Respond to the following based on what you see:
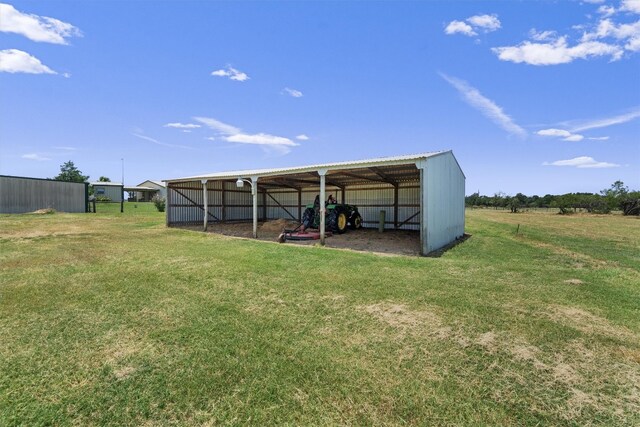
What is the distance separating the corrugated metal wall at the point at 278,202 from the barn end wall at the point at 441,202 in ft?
9.82

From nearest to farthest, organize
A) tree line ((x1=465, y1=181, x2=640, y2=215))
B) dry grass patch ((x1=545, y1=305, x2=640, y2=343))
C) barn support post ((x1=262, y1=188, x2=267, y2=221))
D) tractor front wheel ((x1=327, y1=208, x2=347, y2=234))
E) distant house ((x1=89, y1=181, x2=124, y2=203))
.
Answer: dry grass patch ((x1=545, y1=305, x2=640, y2=343)), tractor front wheel ((x1=327, y1=208, x2=347, y2=234)), barn support post ((x1=262, y1=188, x2=267, y2=221)), tree line ((x1=465, y1=181, x2=640, y2=215)), distant house ((x1=89, y1=181, x2=124, y2=203))

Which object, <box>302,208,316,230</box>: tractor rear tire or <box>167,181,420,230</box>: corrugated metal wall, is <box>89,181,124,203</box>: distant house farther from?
<box>302,208,316,230</box>: tractor rear tire

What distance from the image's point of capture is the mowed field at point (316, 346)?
8.11 feet

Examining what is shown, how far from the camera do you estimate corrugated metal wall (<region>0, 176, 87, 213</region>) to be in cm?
2155

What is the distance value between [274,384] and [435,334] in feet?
6.36

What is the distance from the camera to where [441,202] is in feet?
34.2

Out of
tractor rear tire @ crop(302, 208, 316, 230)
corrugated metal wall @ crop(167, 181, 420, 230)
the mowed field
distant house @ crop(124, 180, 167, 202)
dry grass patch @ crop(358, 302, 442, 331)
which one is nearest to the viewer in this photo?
the mowed field

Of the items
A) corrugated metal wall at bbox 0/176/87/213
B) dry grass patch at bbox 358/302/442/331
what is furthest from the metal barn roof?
corrugated metal wall at bbox 0/176/87/213

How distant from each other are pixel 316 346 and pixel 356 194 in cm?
1456

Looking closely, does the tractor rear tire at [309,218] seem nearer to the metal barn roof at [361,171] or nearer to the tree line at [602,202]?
the metal barn roof at [361,171]

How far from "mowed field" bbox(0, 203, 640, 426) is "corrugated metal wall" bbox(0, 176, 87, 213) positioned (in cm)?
2093

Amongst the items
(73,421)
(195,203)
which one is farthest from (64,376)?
(195,203)

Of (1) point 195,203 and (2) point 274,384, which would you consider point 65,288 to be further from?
(1) point 195,203

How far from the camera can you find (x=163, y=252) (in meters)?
8.66
